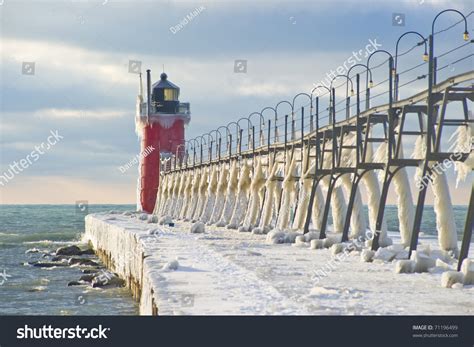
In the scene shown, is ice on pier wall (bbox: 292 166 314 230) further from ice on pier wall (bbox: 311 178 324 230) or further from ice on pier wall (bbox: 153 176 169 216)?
ice on pier wall (bbox: 153 176 169 216)

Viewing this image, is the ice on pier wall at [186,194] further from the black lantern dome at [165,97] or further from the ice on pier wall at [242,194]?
the ice on pier wall at [242,194]

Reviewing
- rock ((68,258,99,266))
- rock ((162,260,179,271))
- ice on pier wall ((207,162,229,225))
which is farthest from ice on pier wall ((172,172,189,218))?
rock ((162,260,179,271))

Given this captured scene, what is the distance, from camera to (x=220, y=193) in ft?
218

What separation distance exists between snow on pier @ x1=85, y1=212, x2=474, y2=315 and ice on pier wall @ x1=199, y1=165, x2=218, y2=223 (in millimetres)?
35353

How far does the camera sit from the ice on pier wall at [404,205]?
3081 cm

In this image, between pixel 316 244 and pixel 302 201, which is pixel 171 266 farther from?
pixel 302 201

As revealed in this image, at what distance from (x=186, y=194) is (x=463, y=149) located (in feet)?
186

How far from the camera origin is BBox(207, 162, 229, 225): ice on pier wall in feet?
216

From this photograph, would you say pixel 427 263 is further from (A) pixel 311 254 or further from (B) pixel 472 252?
(B) pixel 472 252

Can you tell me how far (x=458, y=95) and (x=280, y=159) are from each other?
26.2m

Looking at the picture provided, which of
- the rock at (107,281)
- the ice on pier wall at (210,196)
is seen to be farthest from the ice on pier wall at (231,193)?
the rock at (107,281)

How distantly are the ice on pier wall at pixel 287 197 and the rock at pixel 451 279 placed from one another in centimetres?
2449

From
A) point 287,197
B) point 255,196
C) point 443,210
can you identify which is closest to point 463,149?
point 443,210
